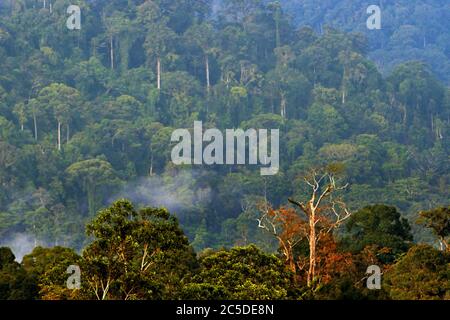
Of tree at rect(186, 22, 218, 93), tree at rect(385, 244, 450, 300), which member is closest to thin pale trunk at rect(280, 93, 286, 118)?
tree at rect(186, 22, 218, 93)

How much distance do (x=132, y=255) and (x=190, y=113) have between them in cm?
7214

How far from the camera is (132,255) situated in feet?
80.8

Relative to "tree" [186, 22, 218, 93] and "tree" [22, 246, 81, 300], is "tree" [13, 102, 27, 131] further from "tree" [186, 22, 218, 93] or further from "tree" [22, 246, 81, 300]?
"tree" [22, 246, 81, 300]

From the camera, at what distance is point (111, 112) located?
93000 mm

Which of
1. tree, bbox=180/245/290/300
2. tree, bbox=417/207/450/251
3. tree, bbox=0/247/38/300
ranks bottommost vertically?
tree, bbox=0/247/38/300

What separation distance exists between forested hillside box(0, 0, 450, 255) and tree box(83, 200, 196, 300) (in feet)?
135

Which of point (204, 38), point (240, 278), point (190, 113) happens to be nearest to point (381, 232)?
point (240, 278)

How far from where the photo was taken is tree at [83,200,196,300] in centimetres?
2356

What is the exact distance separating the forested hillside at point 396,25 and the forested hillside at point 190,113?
3108 cm

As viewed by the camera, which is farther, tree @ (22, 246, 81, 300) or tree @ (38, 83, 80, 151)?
tree @ (38, 83, 80, 151)

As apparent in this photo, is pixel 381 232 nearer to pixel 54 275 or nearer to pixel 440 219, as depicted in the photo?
pixel 440 219

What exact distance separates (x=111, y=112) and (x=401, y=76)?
93.9 feet
